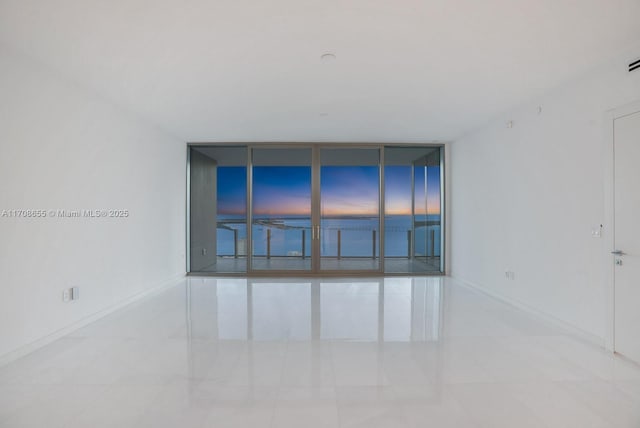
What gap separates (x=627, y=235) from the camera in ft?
9.48

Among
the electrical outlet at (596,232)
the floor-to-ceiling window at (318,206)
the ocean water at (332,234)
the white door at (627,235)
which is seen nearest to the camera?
the white door at (627,235)

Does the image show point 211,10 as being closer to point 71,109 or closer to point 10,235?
point 71,109

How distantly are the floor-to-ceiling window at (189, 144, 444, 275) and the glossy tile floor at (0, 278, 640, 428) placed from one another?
8.85ft

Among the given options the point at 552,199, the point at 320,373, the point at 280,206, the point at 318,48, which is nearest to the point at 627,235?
the point at 552,199

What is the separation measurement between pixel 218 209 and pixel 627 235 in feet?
Answer: 21.4

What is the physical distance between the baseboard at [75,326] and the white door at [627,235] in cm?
529

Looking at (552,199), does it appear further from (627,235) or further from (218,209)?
(218,209)

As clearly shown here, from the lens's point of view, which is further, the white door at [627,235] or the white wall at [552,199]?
the white wall at [552,199]

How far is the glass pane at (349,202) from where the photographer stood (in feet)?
22.4

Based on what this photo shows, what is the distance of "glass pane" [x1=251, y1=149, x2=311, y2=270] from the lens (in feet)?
22.4

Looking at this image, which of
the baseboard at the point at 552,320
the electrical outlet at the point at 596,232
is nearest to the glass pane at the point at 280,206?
the baseboard at the point at 552,320

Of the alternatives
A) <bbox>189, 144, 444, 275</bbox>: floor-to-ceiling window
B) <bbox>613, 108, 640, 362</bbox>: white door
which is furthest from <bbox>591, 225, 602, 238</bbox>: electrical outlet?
<bbox>189, 144, 444, 275</bbox>: floor-to-ceiling window

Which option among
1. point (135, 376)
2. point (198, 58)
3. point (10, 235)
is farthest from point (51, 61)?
point (135, 376)

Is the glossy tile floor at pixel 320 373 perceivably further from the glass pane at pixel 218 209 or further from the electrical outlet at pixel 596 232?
the glass pane at pixel 218 209
